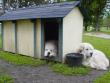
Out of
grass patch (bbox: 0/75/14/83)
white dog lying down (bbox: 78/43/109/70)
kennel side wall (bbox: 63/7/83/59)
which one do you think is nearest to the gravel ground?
grass patch (bbox: 0/75/14/83)

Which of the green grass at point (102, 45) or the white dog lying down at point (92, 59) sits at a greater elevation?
the white dog lying down at point (92, 59)

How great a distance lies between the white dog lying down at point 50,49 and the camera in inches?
415

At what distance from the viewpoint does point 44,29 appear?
11.4 meters

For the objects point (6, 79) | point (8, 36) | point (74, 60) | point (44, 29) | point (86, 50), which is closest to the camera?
point (6, 79)

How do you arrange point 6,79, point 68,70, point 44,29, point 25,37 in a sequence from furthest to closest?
1. point 25,37
2. point 44,29
3. point 68,70
4. point 6,79

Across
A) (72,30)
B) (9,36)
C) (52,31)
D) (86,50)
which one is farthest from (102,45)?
(86,50)

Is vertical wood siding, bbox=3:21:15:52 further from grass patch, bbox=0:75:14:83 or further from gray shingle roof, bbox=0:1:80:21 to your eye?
grass patch, bbox=0:75:14:83

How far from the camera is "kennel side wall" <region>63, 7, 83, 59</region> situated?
10.4m

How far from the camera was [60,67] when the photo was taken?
9.26m

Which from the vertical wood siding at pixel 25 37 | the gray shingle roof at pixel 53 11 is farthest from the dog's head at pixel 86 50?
the vertical wood siding at pixel 25 37

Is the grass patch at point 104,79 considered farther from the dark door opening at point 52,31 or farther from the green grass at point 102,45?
the green grass at point 102,45

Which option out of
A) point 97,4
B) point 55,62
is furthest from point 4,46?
point 97,4

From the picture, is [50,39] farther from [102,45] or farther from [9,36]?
[102,45]

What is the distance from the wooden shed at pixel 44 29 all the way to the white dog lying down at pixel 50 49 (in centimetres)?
24
